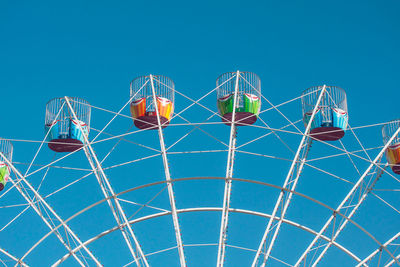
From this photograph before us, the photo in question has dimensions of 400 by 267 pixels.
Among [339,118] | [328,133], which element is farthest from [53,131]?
[339,118]

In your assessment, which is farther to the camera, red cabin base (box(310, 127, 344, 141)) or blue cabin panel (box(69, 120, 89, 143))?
red cabin base (box(310, 127, 344, 141))

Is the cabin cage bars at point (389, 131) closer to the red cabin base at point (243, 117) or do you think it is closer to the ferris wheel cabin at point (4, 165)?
the red cabin base at point (243, 117)

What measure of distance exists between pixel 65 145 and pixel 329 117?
899 cm

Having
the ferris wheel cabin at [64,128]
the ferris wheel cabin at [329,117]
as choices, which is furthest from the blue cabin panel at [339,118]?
Answer: the ferris wheel cabin at [64,128]

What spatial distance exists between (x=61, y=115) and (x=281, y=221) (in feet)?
26.4

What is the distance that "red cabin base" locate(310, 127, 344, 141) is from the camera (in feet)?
69.5

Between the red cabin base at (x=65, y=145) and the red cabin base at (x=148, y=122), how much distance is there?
2.04m

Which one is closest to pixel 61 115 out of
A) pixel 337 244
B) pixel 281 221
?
pixel 281 221

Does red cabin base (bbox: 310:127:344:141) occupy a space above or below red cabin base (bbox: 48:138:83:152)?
above

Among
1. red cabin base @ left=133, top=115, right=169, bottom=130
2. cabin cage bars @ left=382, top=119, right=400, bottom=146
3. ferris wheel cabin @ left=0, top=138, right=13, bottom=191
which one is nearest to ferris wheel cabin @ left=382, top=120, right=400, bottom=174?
cabin cage bars @ left=382, top=119, right=400, bottom=146

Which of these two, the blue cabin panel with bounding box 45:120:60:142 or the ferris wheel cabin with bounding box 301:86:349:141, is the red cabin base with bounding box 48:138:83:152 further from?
the ferris wheel cabin with bounding box 301:86:349:141

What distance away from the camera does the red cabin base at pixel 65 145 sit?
20.7 m

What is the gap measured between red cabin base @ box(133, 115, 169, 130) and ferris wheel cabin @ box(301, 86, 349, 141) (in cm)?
480

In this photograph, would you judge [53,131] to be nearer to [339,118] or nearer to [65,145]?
[65,145]
